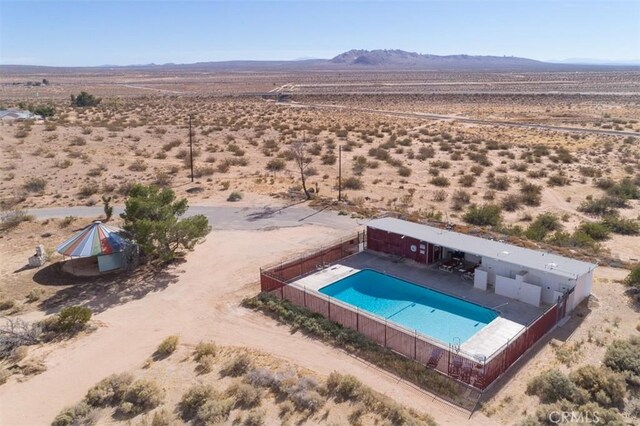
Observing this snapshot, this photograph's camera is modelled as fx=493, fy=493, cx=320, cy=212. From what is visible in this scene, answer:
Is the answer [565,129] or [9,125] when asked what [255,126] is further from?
[565,129]

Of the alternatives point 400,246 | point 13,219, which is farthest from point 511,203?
point 13,219

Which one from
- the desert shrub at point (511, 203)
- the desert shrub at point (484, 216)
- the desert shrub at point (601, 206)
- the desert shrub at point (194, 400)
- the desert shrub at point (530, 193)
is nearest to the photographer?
the desert shrub at point (194, 400)

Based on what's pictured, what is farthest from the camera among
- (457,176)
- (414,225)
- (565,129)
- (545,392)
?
(565,129)

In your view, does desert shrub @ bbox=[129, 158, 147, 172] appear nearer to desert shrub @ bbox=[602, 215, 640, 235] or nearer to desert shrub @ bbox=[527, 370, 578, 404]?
desert shrub @ bbox=[602, 215, 640, 235]

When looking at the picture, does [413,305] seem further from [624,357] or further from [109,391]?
[109,391]

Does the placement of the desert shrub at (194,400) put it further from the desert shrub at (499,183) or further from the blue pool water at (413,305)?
the desert shrub at (499,183)

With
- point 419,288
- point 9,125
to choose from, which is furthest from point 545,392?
point 9,125

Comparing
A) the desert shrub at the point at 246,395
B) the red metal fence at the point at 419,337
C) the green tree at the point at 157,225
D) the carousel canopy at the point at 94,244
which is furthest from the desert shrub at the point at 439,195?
the desert shrub at the point at 246,395
